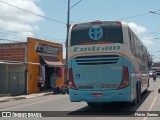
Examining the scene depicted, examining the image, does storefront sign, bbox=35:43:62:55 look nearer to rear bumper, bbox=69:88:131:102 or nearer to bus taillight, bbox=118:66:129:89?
rear bumper, bbox=69:88:131:102

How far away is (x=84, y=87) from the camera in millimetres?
15484

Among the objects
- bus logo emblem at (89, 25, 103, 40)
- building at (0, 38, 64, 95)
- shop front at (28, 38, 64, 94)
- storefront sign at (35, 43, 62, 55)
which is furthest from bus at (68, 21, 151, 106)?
storefront sign at (35, 43, 62, 55)

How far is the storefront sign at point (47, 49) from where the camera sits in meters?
37.5

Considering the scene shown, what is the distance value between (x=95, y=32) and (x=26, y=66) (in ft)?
65.9

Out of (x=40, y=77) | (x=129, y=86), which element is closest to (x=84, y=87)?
(x=129, y=86)

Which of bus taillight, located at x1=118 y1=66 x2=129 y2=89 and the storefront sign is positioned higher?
the storefront sign

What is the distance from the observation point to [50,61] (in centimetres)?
3850

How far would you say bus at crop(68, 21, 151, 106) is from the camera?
15.1 meters

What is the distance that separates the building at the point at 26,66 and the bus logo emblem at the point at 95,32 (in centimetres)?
1700

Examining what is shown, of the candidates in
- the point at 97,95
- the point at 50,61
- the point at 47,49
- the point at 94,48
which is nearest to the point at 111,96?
the point at 97,95

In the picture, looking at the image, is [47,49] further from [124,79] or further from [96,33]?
[124,79]

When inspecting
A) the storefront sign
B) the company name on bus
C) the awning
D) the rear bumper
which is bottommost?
the rear bumper

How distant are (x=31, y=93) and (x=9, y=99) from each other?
24.1 ft

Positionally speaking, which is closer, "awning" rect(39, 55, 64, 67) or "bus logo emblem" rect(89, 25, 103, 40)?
"bus logo emblem" rect(89, 25, 103, 40)
